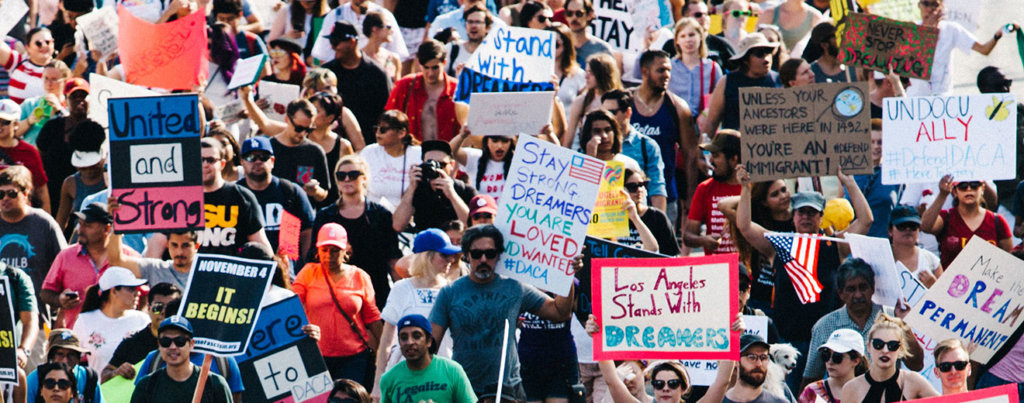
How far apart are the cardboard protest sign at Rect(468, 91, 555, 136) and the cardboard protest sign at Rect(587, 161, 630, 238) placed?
4.77ft

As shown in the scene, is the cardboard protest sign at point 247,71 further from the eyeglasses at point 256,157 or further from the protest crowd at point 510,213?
the eyeglasses at point 256,157

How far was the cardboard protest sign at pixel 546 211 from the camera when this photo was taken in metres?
11.7

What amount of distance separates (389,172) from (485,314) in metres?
2.92

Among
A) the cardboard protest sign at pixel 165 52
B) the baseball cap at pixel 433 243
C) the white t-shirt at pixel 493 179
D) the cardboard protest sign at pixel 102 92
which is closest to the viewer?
the baseball cap at pixel 433 243

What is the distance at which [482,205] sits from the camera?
12.7m

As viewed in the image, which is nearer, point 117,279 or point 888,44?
point 117,279

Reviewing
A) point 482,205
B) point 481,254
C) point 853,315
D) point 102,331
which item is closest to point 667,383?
point 481,254

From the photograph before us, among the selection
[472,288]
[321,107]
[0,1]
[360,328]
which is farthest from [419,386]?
[0,1]

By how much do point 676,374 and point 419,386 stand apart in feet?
4.60

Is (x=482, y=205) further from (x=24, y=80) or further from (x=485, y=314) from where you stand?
(x=24, y=80)

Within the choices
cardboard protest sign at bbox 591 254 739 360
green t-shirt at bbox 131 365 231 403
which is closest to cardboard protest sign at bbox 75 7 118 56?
green t-shirt at bbox 131 365 231 403

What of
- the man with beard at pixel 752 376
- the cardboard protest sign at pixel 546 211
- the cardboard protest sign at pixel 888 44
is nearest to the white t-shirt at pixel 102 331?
the cardboard protest sign at pixel 546 211

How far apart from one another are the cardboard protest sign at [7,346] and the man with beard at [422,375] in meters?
2.17

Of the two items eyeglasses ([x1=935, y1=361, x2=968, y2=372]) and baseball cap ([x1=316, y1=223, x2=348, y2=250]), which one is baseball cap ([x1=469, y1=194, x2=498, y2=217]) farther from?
eyeglasses ([x1=935, y1=361, x2=968, y2=372])
